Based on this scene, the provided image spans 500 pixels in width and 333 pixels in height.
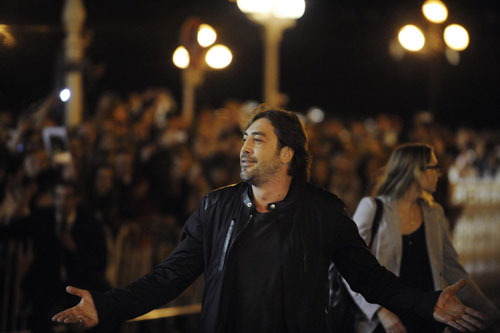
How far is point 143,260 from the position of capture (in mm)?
7520

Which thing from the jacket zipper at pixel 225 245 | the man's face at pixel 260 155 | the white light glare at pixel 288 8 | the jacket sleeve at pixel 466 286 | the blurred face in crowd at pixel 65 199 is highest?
the white light glare at pixel 288 8

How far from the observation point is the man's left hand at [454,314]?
3.55 metres

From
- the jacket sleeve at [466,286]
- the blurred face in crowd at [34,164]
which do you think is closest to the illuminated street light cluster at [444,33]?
the jacket sleeve at [466,286]

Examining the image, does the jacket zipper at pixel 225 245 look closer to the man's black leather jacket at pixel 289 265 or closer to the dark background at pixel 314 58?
the man's black leather jacket at pixel 289 265

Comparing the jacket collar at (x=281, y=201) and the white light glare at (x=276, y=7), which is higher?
the white light glare at (x=276, y=7)

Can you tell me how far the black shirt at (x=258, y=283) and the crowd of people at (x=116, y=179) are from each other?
2.27 m

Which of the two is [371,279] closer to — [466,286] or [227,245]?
[227,245]

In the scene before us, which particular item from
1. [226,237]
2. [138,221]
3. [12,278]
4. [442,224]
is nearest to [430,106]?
[138,221]

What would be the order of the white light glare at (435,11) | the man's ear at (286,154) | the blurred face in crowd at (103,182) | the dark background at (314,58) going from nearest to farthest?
the man's ear at (286,154), the blurred face in crowd at (103,182), the white light glare at (435,11), the dark background at (314,58)

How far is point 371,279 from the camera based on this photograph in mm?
3713

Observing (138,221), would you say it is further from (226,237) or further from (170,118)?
(170,118)

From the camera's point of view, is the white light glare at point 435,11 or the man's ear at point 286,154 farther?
the white light glare at point 435,11

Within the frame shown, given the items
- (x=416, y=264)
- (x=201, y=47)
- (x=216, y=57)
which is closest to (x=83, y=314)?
(x=416, y=264)

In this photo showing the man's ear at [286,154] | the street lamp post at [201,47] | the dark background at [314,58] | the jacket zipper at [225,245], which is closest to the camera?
the jacket zipper at [225,245]
